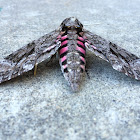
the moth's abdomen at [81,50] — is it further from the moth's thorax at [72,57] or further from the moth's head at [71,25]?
the moth's head at [71,25]

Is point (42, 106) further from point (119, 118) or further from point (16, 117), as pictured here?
point (119, 118)

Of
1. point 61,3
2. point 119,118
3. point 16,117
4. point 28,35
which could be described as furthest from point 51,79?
Result: point 61,3

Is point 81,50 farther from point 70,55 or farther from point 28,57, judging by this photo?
point 28,57

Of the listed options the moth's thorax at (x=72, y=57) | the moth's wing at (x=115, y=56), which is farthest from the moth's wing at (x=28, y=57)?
the moth's wing at (x=115, y=56)

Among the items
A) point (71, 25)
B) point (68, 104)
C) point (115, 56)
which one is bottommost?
point (68, 104)

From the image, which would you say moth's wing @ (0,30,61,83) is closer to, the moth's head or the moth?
the moth

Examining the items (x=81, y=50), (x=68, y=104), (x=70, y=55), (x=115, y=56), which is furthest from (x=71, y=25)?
(x=68, y=104)

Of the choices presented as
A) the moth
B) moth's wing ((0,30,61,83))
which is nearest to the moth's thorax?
the moth
